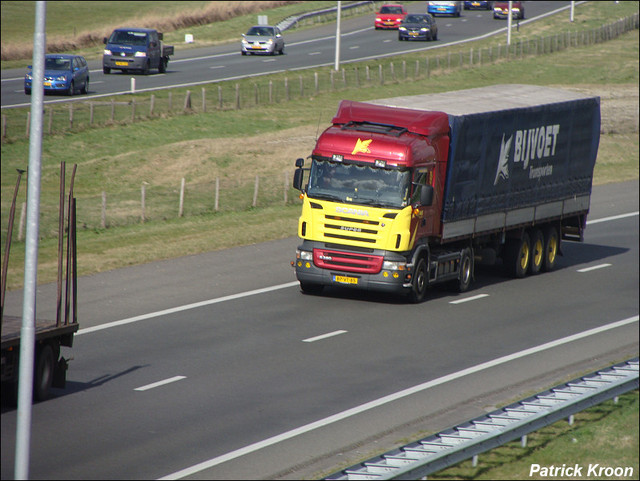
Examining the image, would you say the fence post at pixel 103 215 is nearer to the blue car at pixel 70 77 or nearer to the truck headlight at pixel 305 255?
the blue car at pixel 70 77

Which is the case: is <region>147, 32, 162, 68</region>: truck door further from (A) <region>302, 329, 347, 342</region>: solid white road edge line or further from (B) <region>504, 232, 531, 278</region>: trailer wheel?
(A) <region>302, 329, 347, 342</region>: solid white road edge line

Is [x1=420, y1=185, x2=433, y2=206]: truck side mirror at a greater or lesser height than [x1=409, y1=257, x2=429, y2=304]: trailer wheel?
greater

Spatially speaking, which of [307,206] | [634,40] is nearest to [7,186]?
[307,206]

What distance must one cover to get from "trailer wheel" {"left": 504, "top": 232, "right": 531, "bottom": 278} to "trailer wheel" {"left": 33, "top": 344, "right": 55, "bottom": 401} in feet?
47.5

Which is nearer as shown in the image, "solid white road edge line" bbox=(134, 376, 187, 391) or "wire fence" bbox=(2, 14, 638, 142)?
"solid white road edge line" bbox=(134, 376, 187, 391)

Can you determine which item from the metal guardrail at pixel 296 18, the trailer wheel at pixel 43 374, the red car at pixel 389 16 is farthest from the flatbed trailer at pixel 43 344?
the red car at pixel 389 16

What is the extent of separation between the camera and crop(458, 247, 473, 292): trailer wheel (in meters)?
25.3

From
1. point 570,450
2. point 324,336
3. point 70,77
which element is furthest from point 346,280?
point 70,77

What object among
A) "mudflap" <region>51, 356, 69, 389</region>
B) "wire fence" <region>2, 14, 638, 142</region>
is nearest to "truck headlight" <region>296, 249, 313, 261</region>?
"mudflap" <region>51, 356, 69, 389</region>

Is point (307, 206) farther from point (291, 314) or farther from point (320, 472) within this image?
point (320, 472)

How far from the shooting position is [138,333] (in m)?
20.5

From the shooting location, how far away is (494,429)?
1364 centimetres

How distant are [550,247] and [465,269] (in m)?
4.60

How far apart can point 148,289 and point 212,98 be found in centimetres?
2996
